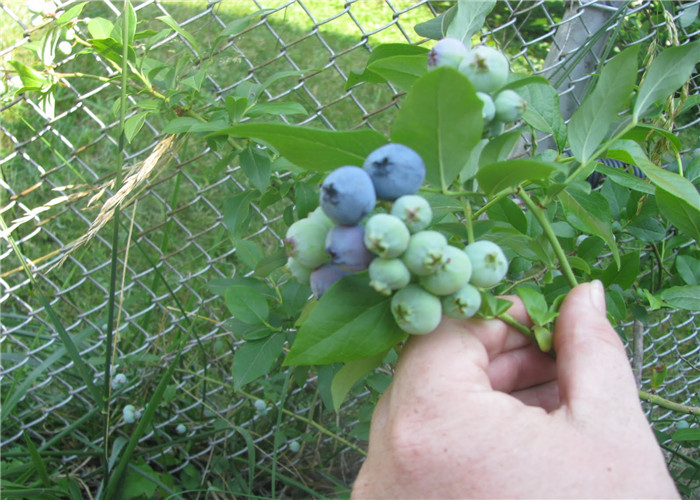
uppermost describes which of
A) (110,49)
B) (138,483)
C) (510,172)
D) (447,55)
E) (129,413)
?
(110,49)

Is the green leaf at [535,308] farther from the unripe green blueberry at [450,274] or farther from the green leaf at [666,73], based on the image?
the green leaf at [666,73]

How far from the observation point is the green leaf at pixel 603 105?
737mm

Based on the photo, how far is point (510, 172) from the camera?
0.62 meters

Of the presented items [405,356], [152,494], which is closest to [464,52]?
[405,356]

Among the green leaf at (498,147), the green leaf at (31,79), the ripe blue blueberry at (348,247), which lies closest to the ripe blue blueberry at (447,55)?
the green leaf at (498,147)

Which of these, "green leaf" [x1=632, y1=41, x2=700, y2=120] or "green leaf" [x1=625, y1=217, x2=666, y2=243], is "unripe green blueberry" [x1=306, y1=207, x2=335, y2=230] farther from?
"green leaf" [x1=625, y1=217, x2=666, y2=243]

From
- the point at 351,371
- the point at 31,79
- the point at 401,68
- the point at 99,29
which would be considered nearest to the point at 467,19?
the point at 401,68

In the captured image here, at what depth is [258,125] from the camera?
57 centimetres

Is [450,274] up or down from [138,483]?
up

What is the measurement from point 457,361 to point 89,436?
4.73 feet

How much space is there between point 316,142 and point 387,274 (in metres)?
0.15

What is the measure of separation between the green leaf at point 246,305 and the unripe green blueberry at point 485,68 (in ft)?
1.89

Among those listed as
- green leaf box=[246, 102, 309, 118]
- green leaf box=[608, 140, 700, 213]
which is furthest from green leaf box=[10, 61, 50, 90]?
green leaf box=[608, 140, 700, 213]

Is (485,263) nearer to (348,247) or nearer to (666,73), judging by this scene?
(348,247)
